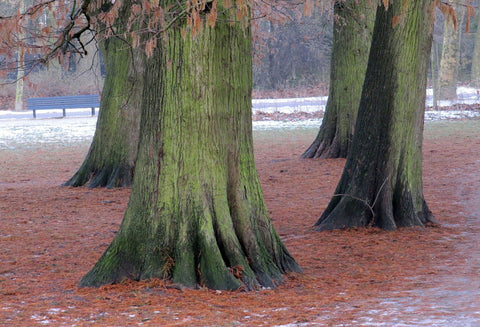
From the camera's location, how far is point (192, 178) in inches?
221

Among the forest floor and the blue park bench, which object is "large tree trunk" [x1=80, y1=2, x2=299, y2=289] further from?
the blue park bench

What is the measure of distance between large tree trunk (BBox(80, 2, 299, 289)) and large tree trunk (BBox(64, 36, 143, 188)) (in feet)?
20.8

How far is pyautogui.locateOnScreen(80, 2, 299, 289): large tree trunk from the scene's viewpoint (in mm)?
5555

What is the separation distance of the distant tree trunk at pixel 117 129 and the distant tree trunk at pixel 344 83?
14.7 ft

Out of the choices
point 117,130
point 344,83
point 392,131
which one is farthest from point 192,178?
point 344,83

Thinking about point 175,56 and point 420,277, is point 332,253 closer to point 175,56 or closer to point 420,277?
point 420,277

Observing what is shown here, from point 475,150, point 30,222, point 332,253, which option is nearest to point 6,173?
point 30,222

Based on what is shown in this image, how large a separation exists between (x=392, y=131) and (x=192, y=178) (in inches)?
127

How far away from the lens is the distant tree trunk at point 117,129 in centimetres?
1205

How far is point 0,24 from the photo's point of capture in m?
5.85

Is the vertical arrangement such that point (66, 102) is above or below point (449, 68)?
below

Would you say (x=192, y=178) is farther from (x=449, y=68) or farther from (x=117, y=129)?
(x=449, y=68)

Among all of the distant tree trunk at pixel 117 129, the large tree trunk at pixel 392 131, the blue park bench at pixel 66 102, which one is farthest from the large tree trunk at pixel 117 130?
the blue park bench at pixel 66 102

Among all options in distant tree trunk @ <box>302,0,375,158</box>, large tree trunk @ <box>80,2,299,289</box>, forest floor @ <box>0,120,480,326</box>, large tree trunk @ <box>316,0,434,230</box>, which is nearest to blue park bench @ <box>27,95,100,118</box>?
distant tree trunk @ <box>302,0,375,158</box>
